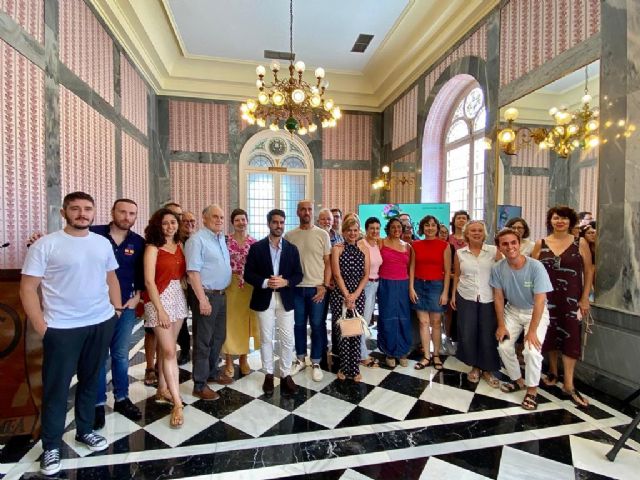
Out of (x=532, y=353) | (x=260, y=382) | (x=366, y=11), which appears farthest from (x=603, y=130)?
(x=366, y=11)

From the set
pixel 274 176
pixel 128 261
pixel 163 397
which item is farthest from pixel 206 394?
pixel 274 176

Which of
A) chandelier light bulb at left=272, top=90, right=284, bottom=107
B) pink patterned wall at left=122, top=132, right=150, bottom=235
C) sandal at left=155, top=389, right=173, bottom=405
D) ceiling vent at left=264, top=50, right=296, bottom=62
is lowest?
sandal at left=155, top=389, right=173, bottom=405

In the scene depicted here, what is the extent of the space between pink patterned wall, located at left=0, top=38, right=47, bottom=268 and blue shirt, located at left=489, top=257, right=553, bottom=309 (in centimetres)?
425

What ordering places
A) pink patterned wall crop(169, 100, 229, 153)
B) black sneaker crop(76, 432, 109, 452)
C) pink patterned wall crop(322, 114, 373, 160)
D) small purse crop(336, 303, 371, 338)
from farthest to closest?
1. pink patterned wall crop(322, 114, 373, 160)
2. pink patterned wall crop(169, 100, 229, 153)
3. small purse crop(336, 303, 371, 338)
4. black sneaker crop(76, 432, 109, 452)

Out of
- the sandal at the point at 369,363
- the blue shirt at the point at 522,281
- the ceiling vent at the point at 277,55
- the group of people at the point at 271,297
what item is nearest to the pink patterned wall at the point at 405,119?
the ceiling vent at the point at 277,55

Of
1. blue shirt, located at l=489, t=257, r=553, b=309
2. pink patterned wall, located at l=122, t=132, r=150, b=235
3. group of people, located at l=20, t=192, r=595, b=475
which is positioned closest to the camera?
group of people, located at l=20, t=192, r=595, b=475

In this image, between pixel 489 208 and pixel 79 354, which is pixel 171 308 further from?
pixel 489 208

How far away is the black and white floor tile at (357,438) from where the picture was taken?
2.11m

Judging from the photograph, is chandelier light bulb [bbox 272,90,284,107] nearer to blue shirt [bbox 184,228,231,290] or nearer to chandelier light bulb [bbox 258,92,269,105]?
chandelier light bulb [bbox 258,92,269,105]

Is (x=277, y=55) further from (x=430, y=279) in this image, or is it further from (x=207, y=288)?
(x=207, y=288)

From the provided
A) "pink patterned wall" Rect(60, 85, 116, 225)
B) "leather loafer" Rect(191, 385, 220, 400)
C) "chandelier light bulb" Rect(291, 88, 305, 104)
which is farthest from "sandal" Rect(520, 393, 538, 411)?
"pink patterned wall" Rect(60, 85, 116, 225)

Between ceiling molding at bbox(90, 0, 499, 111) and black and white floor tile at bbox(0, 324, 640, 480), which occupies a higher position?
ceiling molding at bbox(90, 0, 499, 111)

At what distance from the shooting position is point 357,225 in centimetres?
330

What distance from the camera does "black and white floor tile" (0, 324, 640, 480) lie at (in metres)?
2.11
